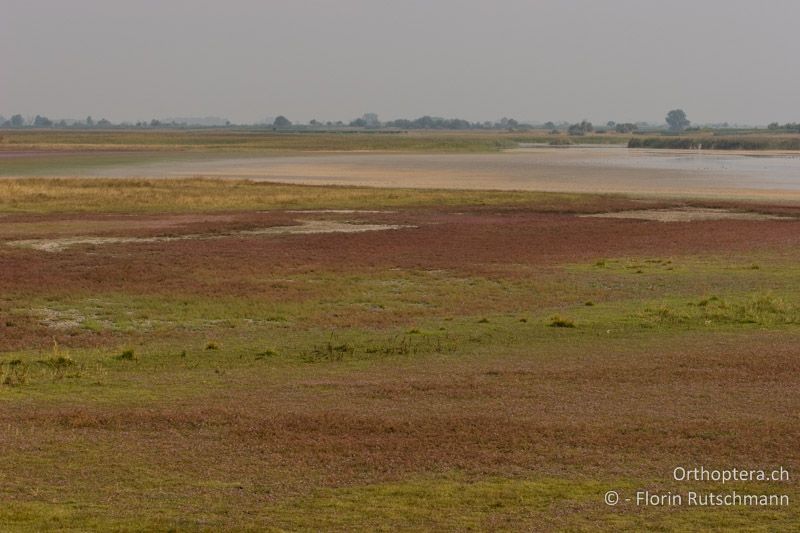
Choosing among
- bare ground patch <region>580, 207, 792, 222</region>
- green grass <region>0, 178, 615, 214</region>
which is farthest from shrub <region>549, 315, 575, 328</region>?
green grass <region>0, 178, 615, 214</region>

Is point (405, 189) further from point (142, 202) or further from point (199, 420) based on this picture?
point (199, 420)

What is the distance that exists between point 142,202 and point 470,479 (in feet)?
166

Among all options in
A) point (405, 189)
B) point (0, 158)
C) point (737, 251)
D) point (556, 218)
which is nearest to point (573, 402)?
point (737, 251)

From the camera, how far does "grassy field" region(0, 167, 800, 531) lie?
37.0 ft

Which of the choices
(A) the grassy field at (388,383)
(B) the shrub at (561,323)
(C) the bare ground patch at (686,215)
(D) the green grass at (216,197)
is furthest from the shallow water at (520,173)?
(B) the shrub at (561,323)

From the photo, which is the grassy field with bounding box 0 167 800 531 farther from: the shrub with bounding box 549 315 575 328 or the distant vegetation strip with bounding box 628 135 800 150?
the distant vegetation strip with bounding box 628 135 800 150

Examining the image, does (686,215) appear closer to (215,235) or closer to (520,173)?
(215,235)

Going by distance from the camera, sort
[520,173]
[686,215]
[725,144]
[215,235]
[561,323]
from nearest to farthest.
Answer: [561,323]
[215,235]
[686,215]
[520,173]
[725,144]

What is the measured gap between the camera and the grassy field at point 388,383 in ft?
37.0

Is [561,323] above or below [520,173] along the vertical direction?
below

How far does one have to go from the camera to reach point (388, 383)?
17.4 metres

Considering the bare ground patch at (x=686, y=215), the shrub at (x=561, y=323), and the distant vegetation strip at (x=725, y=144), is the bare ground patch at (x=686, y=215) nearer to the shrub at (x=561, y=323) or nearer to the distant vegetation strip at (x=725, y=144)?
the shrub at (x=561, y=323)

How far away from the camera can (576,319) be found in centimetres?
2416

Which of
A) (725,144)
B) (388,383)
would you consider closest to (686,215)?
(388,383)
